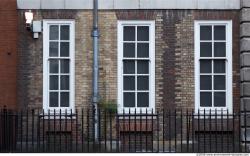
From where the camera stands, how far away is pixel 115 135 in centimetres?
1864

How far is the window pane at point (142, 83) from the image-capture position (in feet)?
62.6

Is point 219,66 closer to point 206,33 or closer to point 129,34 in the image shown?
point 206,33

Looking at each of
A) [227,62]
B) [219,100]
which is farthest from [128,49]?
[219,100]

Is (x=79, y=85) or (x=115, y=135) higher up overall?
(x=79, y=85)

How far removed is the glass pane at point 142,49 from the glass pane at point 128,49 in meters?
0.17

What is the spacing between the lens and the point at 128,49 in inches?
755

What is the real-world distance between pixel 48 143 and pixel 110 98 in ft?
9.12

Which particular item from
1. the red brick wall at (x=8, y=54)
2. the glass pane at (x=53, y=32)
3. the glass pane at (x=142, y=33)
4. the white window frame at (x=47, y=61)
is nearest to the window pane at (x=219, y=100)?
the glass pane at (x=142, y=33)

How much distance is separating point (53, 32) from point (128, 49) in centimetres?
222

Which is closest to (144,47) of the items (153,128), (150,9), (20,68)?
(150,9)

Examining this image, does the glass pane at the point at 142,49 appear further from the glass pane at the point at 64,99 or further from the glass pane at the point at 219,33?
the glass pane at the point at 64,99

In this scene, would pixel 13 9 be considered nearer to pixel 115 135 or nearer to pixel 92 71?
pixel 92 71

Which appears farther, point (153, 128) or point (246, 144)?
point (153, 128)

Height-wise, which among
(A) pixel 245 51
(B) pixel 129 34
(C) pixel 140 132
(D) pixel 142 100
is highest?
(B) pixel 129 34
